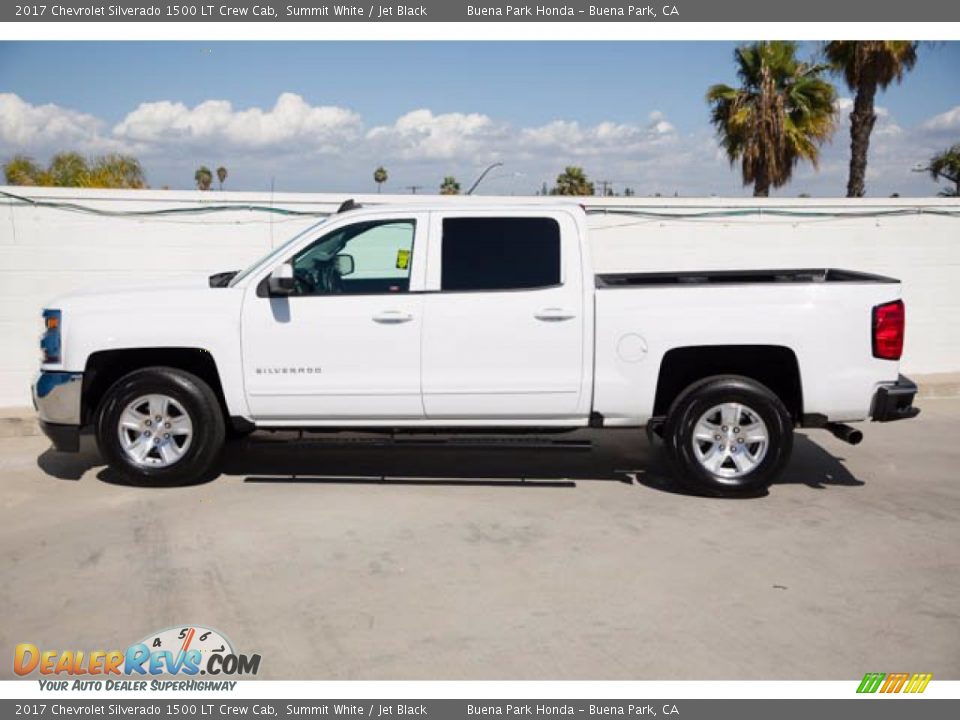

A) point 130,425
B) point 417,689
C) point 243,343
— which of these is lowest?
point 417,689

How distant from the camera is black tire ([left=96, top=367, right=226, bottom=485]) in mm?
6262

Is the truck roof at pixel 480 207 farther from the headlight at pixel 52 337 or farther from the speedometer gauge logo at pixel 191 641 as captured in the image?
the speedometer gauge logo at pixel 191 641

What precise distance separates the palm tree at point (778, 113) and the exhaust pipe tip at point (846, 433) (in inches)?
612

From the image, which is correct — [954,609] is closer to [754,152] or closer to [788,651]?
[788,651]

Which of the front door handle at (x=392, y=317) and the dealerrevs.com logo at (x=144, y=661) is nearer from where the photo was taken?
the dealerrevs.com logo at (x=144, y=661)

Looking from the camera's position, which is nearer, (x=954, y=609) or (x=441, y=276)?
(x=954, y=609)

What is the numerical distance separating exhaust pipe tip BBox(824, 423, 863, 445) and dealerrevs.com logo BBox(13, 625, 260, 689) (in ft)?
13.6

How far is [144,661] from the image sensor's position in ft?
12.8

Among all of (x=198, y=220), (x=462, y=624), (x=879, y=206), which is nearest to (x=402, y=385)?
(x=462, y=624)

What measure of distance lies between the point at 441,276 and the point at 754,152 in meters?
16.3

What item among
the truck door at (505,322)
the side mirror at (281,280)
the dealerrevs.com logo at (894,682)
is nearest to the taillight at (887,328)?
the truck door at (505,322)

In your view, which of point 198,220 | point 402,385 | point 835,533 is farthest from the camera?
point 198,220

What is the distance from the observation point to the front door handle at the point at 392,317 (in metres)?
6.17

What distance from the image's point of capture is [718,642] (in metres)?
Result: 4.02
